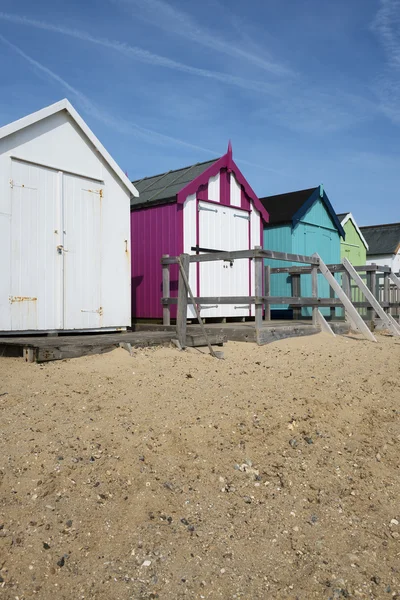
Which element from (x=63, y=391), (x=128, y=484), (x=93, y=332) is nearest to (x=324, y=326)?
(x=93, y=332)

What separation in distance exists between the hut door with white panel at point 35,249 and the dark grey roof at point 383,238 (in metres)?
27.4


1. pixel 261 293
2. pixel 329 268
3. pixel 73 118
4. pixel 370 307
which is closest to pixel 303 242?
pixel 329 268

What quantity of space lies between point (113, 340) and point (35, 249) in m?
1.81

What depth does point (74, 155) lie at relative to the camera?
27.5 feet

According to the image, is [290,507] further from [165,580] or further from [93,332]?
[93,332]

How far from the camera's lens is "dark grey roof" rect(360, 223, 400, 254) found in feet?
106

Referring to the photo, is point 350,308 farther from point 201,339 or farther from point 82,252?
point 82,252

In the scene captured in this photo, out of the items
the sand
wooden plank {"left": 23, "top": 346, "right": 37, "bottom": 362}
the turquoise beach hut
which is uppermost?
the turquoise beach hut

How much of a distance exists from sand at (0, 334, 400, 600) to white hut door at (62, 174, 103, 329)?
6.48ft

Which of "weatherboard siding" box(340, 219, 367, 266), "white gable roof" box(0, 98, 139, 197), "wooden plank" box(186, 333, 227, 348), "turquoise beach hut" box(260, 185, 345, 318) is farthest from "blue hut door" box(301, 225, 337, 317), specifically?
"white gable roof" box(0, 98, 139, 197)

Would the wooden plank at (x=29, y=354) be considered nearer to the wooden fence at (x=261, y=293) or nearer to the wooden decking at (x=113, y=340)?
the wooden decking at (x=113, y=340)

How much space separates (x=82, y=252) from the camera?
8.34 meters

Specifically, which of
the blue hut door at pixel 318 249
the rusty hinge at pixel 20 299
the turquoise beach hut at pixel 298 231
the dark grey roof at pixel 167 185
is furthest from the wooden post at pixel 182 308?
the blue hut door at pixel 318 249

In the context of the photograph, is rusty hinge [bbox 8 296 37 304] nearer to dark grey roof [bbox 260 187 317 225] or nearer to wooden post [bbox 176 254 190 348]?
wooden post [bbox 176 254 190 348]
